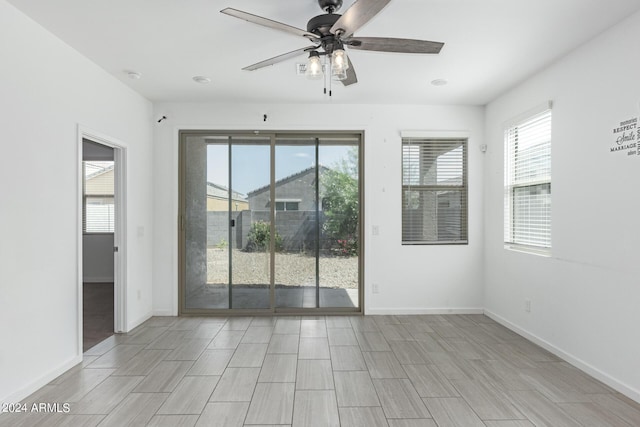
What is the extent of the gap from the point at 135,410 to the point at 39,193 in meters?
1.71

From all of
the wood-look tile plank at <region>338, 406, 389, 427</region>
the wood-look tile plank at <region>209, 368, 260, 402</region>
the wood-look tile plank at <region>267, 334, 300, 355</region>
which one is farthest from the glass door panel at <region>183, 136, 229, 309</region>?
the wood-look tile plank at <region>338, 406, 389, 427</region>

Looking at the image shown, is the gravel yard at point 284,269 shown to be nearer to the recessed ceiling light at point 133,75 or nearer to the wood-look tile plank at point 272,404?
the wood-look tile plank at point 272,404

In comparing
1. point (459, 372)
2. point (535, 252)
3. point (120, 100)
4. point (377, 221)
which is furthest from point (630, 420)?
point (120, 100)

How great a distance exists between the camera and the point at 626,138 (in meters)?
2.61

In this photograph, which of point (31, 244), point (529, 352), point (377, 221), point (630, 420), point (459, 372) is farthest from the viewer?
point (377, 221)

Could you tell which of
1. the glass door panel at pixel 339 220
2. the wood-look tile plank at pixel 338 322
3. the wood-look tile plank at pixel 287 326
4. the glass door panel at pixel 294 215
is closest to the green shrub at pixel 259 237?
the glass door panel at pixel 294 215

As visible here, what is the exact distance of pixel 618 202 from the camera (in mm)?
2660

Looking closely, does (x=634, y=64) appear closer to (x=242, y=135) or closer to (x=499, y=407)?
(x=499, y=407)

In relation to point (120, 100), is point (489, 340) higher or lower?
lower

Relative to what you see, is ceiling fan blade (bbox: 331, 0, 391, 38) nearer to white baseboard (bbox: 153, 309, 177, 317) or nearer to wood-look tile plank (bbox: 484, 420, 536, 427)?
wood-look tile plank (bbox: 484, 420, 536, 427)

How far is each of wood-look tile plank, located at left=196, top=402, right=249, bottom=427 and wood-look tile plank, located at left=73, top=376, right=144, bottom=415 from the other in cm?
65

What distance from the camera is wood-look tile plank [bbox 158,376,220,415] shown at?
240cm

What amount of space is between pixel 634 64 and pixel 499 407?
2.54m

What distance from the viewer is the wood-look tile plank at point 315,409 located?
2.24m
